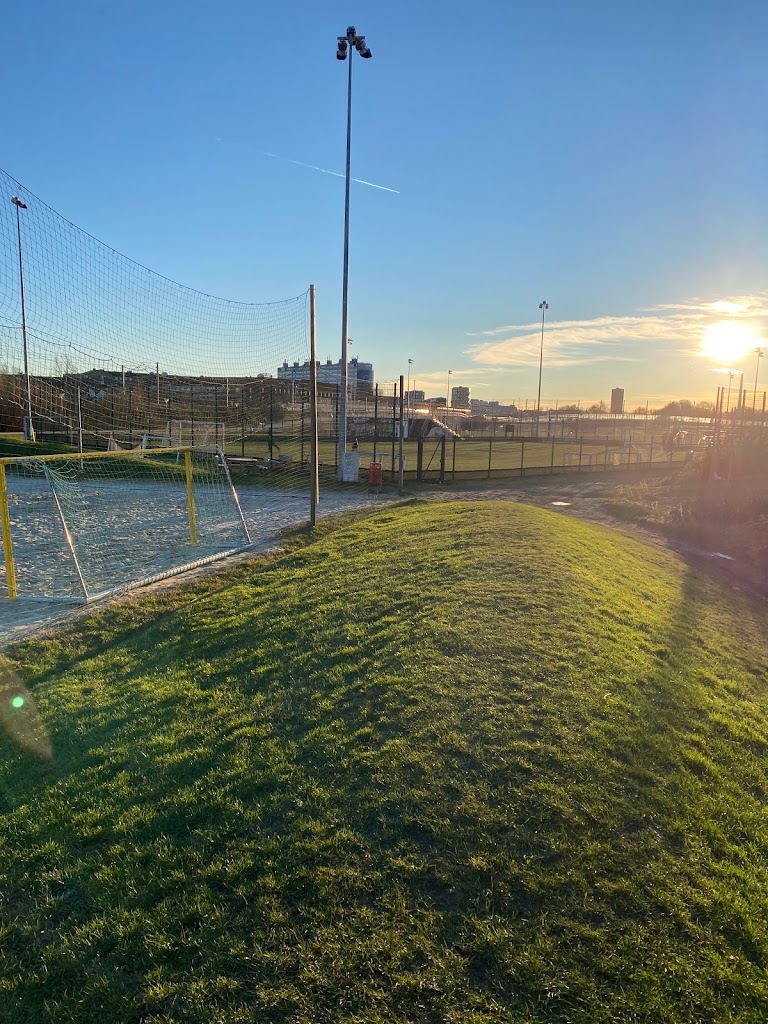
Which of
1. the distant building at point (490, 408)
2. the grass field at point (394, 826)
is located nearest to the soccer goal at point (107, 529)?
the grass field at point (394, 826)

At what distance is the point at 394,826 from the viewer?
9.58ft

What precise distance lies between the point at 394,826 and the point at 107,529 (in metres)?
10.3

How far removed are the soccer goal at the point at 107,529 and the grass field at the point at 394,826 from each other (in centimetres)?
225

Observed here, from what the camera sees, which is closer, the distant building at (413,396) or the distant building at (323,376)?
the distant building at (323,376)

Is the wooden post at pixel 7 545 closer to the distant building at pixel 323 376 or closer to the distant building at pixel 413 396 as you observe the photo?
the distant building at pixel 323 376

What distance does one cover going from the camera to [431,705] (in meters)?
3.93

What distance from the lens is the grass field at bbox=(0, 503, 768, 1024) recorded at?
2.21 m

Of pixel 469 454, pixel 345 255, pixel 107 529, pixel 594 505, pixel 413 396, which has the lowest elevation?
pixel 107 529

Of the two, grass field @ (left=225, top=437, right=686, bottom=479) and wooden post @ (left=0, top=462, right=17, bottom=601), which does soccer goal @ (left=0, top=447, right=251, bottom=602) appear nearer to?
wooden post @ (left=0, top=462, right=17, bottom=601)

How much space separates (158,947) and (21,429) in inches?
672

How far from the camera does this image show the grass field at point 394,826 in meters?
2.21

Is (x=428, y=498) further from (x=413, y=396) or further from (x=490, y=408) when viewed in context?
(x=490, y=408)

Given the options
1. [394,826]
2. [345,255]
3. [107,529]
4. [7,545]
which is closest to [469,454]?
[345,255]

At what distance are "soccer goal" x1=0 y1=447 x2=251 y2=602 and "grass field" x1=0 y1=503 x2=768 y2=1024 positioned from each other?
88.6 inches
